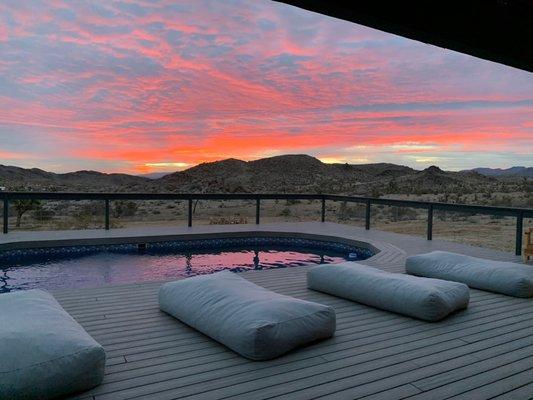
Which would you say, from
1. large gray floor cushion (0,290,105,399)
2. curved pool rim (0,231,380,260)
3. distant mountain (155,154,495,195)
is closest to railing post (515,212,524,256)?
curved pool rim (0,231,380,260)

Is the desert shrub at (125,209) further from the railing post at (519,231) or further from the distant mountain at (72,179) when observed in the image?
the distant mountain at (72,179)

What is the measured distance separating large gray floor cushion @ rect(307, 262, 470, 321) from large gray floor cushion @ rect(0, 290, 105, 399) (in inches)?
82.0

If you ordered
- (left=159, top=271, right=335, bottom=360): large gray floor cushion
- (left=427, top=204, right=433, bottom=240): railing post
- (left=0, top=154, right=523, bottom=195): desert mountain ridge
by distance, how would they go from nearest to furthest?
(left=159, top=271, right=335, bottom=360): large gray floor cushion < (left=427, top=204, right=433, bottom=240): railing post < (left=0, top=154, right=523, bottom=195): desert mountain ridge

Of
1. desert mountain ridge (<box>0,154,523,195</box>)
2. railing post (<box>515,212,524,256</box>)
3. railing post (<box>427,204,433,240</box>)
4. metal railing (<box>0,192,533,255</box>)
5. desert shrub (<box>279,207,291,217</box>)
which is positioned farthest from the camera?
desert mountain ridge (<box>0,154,523,195</box>)

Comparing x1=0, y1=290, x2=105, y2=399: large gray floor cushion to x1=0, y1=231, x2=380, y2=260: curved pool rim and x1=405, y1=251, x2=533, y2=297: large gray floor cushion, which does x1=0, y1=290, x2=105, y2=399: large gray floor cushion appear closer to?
x1=405, y1=251, x2=533, y2=297: large gray floor cushion

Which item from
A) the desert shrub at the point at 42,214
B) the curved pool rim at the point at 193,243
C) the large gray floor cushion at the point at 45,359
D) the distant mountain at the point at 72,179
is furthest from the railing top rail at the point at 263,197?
the distant mountain at the point at 72,179

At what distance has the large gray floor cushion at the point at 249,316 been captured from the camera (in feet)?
8.24

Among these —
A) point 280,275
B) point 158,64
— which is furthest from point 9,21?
point 280,275

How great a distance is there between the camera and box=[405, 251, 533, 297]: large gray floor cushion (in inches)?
155

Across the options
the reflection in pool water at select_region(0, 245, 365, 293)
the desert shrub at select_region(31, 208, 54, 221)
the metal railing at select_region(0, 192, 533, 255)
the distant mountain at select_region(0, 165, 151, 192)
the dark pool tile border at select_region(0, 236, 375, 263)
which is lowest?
the reflection in pool water at select_region(0, 245, 365, 293)

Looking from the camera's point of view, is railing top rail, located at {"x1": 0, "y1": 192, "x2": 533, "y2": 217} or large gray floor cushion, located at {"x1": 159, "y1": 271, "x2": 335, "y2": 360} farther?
railing top rail, located at {"x1": 0, "y1": 192, "x2": 533, "y2": 217}

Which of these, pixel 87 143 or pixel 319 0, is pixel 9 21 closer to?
pixel 87 143

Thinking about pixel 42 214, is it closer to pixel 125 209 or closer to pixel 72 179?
pixel 125 209

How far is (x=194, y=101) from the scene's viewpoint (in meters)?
10.4
